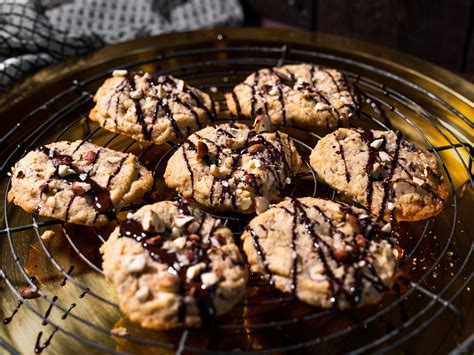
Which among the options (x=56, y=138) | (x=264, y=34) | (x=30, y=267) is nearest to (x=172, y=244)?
(x=30, y=267)

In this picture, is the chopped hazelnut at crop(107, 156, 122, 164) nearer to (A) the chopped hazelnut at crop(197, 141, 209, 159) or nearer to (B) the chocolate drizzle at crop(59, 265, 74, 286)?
(A) the chopped hazelnut at crop(197, 141, 209, 159)

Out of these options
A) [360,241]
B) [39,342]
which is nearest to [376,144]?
[360,241]

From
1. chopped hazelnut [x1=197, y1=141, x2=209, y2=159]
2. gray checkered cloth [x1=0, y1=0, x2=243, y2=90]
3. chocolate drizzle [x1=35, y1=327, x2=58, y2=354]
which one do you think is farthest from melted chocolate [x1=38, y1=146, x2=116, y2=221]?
gray checkered cloth [x1=0, y1=0, x2=243, y2=90]

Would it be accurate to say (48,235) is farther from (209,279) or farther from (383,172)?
(383,172)

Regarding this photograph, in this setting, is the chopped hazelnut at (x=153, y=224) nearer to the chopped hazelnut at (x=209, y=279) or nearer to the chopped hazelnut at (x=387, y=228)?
the chopped hazelnut at (x=209, y=279)

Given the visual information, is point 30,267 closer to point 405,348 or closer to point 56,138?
point 56,138
